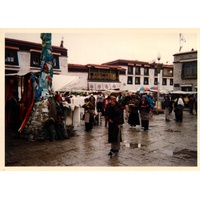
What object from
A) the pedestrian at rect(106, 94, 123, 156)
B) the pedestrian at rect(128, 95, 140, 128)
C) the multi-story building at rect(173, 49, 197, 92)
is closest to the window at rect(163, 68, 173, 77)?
the multi-story building at rect(173, 49, 197, 92)

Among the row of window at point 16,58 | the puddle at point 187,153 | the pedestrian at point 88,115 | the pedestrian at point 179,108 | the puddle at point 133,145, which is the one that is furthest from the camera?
the row of window at point 16,58

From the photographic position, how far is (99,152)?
5.32 meters

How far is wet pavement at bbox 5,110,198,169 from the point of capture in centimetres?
471

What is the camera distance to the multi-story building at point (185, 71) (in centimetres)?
1835

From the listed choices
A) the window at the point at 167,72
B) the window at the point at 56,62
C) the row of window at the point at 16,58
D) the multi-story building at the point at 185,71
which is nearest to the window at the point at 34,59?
the row of window at the point at 16,58

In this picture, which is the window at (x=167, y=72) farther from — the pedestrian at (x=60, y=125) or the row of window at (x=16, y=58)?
the pedestrian at (x=60, y=125)

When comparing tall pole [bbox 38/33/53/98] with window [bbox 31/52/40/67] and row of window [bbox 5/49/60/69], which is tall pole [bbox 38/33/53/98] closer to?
row of window [bbox 5/49/60/69]

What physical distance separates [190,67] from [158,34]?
15.6 m

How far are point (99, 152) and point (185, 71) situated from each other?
16.5 m

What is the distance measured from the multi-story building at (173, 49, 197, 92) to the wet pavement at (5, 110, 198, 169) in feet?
42.1

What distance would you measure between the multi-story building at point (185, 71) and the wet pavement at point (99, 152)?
12.8 meters

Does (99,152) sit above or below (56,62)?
below

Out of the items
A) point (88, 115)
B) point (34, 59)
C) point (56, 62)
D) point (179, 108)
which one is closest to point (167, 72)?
point (56, 62)

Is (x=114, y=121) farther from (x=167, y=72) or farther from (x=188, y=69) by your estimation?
(x=167, y=72)
